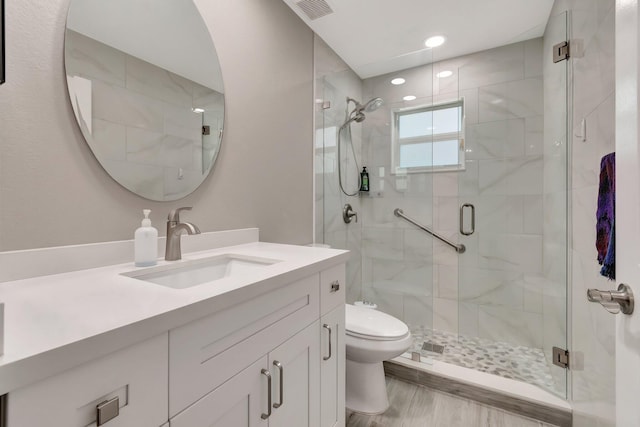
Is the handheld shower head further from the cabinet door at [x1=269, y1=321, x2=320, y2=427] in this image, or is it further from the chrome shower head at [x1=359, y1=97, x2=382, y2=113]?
the cabinet door at [x1=269, y1=321, x2=320, y2=427]

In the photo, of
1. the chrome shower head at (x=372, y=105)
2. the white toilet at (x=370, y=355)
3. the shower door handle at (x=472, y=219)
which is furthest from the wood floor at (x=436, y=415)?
the chrome shower head at (x=372, y=105)

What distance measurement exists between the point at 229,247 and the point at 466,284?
206cm

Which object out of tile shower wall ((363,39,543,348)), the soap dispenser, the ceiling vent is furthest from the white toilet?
the ceiling vent

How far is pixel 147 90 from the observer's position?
3.67ft

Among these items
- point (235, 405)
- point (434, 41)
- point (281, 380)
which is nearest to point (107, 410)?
point (235, 405)

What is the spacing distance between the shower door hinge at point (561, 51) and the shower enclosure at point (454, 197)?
0.98ft

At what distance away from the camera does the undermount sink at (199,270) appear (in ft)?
3.19

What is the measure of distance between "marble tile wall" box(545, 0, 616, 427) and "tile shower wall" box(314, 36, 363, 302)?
1426mm

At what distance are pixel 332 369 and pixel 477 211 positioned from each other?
6.26 feet

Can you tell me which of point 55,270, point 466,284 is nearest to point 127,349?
point 55,270

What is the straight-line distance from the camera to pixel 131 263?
1.02 metres

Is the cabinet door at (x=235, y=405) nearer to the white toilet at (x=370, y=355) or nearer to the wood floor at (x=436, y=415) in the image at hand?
the white toilet at (x=370, y=355)

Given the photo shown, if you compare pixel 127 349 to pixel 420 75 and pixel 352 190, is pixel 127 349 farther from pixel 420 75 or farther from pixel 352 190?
pixel 420 75

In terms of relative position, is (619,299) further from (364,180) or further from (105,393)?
(364,180)
